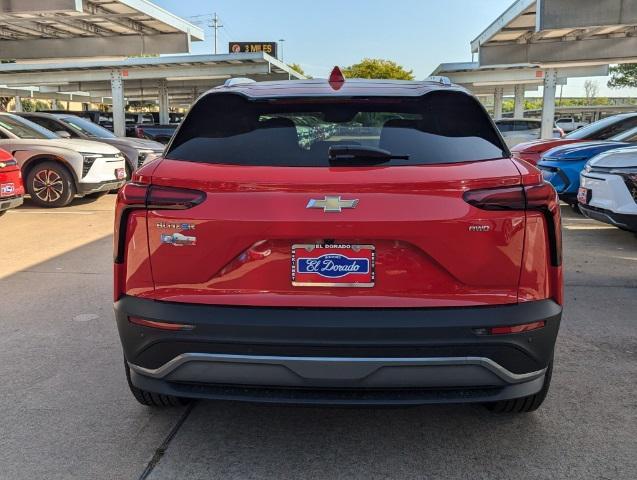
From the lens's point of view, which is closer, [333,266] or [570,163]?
[333,266]

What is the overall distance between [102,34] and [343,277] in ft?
78.0

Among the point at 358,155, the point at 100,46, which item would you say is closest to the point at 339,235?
the point at 358,155

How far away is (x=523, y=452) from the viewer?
278cm

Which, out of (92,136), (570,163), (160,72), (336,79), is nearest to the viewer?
(336,79)

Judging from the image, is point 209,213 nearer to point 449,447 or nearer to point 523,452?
point 449,447

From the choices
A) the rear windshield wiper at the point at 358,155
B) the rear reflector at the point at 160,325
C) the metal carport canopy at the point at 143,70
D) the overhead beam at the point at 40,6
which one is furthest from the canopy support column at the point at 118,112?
the rear windshield wiper at the point at 358,155

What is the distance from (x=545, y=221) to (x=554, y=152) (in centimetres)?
755

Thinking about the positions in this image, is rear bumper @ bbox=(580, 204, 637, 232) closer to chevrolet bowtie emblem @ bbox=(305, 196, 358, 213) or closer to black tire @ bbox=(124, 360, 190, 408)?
chevrolet bowtie emblem @ bbox=(305, 196, 358, 213)

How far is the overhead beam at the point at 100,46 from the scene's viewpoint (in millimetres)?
23156

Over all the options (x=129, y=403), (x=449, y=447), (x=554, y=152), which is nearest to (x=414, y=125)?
(x=449, y=447)

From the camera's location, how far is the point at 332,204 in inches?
92.0

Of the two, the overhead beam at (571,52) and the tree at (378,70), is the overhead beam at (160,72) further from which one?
the tree at (378,70)

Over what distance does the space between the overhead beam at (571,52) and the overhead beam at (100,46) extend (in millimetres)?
14635

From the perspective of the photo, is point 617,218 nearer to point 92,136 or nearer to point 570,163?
point 570,163
